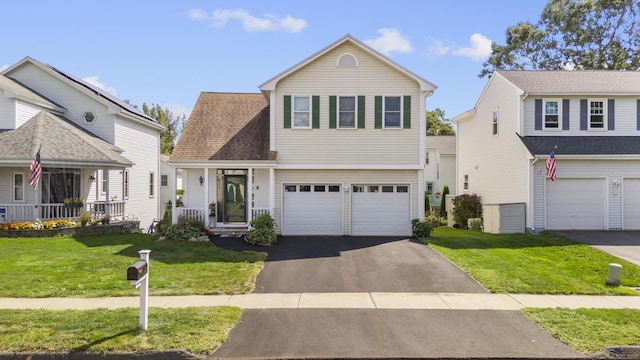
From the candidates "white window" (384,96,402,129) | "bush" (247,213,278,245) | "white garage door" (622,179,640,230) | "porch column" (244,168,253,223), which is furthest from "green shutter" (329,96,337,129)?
"white garage door" (622,179,640,230)

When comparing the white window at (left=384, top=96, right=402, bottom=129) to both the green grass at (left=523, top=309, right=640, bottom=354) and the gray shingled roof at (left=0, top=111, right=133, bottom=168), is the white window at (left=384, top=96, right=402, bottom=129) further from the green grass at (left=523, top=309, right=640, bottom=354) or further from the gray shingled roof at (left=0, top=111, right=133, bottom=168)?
the gray shingled roof at (left=0, top=111, right=133, bottom=168)

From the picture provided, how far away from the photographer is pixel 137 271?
6.65 meters

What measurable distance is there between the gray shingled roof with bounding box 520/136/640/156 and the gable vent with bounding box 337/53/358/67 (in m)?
8.21

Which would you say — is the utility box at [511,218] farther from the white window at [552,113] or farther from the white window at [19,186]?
the white window at [19,186]

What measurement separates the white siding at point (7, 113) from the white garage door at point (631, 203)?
26.2 m

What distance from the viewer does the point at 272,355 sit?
6230 millimetres

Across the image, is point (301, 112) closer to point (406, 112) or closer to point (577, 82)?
point (406, 112)

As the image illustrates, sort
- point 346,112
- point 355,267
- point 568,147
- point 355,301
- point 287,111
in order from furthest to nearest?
1. point 568,147
2. point 346,112
3. point 287,111
4. point 355,267
5. point 355,301

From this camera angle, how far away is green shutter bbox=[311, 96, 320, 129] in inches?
691

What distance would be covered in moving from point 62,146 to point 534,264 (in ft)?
58.7

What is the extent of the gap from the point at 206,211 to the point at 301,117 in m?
5.32

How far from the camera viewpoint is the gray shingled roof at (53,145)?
16.9 meters

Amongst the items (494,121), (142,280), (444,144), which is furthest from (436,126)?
(142,280)

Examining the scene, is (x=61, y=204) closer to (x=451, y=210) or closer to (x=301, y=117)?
(x=301, y=117)
